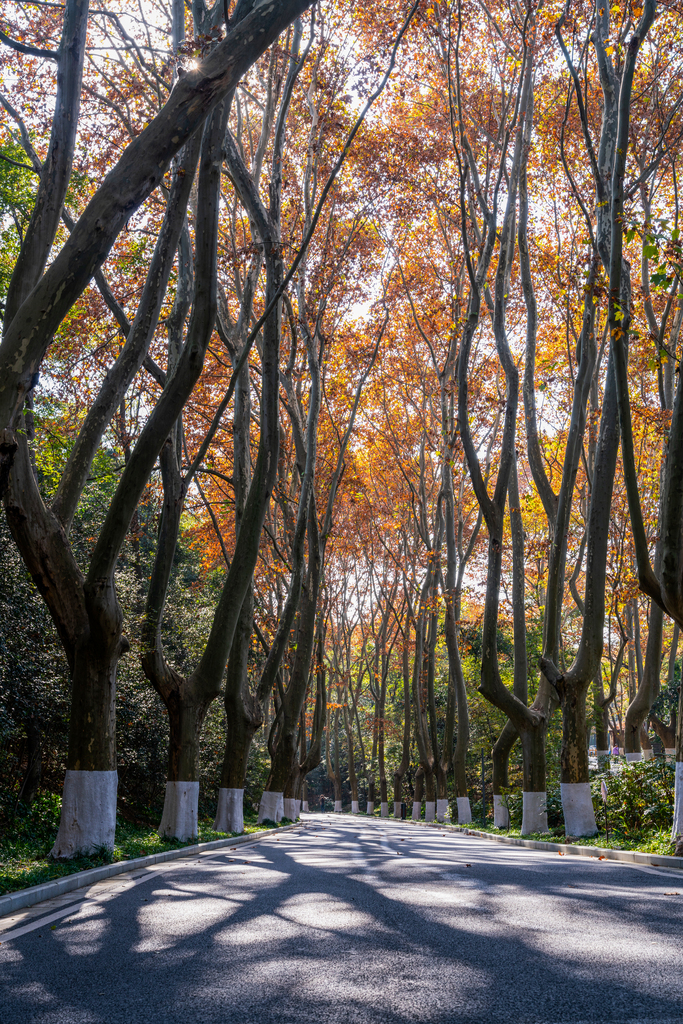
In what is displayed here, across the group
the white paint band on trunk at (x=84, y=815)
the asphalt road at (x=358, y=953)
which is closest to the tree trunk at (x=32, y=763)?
the white paint band on trunk at (x=84, y=815)

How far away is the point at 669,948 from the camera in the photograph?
429 centimetres

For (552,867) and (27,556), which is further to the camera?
(27,556)

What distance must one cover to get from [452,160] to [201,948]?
1654 cm

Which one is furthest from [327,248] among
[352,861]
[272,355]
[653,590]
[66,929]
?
[66,929]

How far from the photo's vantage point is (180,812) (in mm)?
12930

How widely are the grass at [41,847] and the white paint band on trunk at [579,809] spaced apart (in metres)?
5.74

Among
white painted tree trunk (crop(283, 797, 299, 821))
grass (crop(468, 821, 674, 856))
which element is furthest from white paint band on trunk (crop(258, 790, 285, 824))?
grass (crop(468, 821, 674, 856))

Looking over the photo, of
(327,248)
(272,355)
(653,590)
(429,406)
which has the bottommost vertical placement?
(653,590)

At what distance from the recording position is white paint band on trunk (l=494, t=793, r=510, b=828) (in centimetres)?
1961

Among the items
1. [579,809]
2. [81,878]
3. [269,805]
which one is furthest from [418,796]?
[81,878]

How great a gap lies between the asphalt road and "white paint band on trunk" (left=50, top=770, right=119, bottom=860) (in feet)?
6.24

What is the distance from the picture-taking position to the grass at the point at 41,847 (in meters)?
7.73

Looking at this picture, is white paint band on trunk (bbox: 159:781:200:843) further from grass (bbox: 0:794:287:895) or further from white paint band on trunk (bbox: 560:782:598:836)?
white paint band on trunk (bbox: 560:782:598:836)

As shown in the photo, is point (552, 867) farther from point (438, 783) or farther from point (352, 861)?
point (438, 783)
